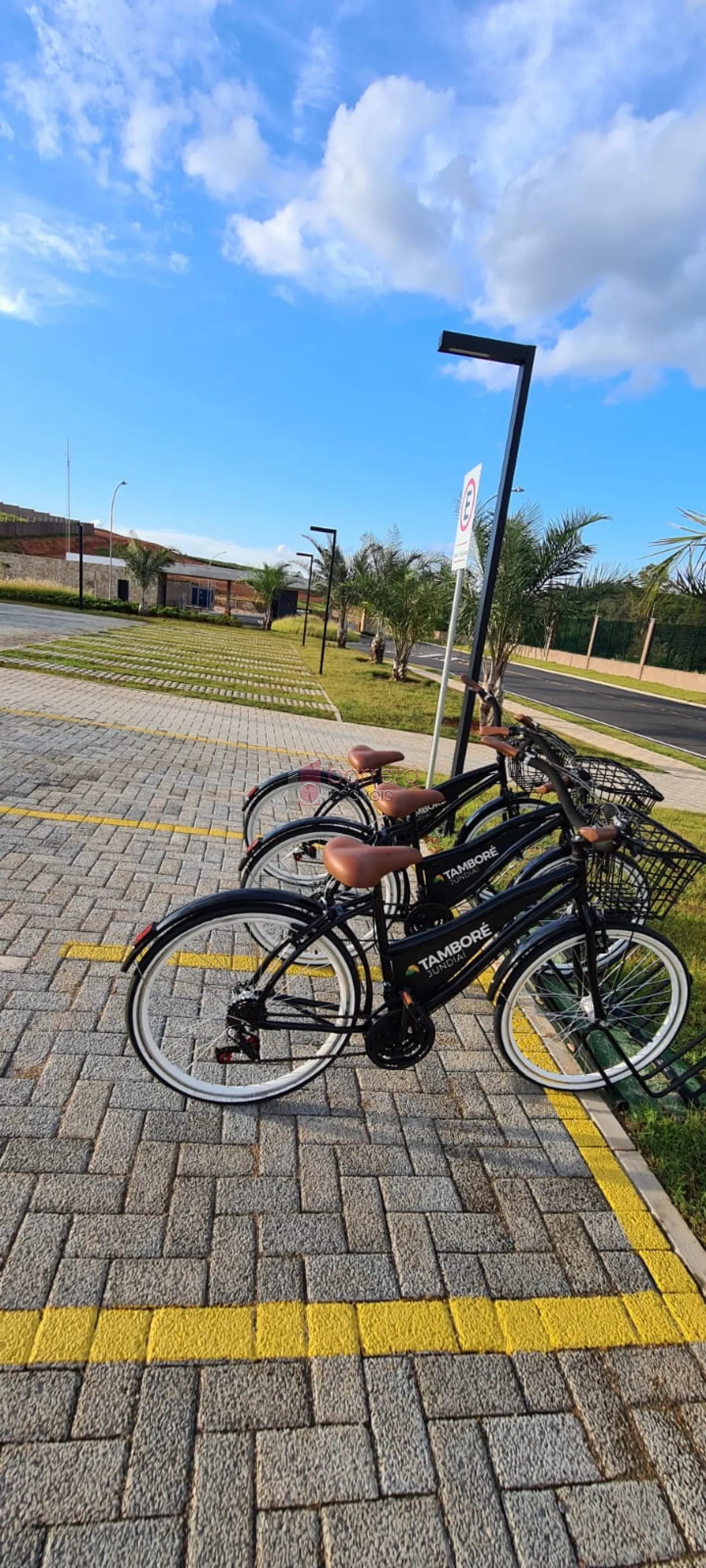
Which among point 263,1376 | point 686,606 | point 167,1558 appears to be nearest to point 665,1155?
point 263,1376

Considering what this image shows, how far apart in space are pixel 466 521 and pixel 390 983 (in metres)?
3.69

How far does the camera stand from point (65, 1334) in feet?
5.52

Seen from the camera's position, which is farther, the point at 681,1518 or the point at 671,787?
the point at 671,787

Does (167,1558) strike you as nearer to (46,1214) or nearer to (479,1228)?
(46,1214)

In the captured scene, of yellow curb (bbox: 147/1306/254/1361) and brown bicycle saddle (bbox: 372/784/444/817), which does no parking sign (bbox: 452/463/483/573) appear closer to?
brown bicycle saddle (bbox: 372/784/444/817)

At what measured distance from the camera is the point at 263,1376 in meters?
1.65

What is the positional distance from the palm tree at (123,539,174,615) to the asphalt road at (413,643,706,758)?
560 inches

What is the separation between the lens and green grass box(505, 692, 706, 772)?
41.9ft

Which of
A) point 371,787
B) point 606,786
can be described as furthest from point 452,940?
point 371,787

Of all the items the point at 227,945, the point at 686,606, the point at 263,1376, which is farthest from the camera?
the point at 686,606

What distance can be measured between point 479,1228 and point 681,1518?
73 cm

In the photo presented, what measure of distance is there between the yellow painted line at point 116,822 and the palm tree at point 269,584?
35583 millimetres

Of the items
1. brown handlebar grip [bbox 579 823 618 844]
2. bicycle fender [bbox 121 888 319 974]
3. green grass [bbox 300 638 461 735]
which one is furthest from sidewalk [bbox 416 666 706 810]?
bicycle fender [bbox 121 888 319 974]

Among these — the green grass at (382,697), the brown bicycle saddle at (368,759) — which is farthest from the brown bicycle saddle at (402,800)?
A: the green grass at (382,697)
